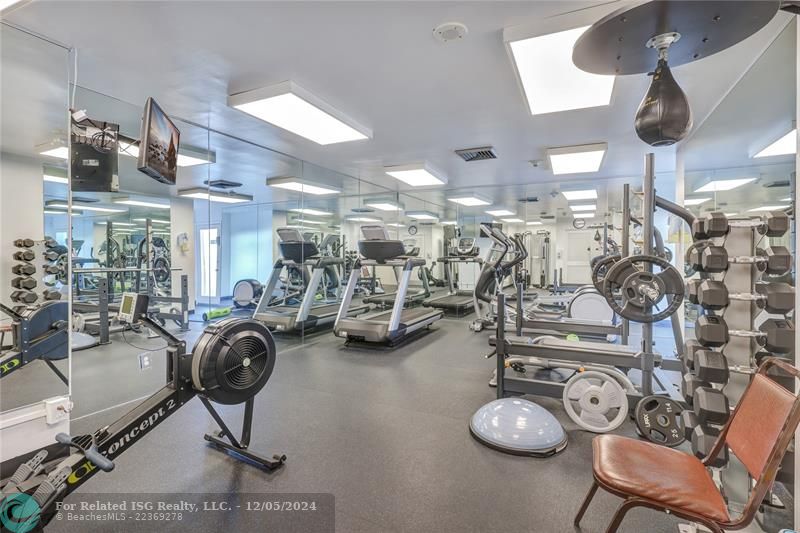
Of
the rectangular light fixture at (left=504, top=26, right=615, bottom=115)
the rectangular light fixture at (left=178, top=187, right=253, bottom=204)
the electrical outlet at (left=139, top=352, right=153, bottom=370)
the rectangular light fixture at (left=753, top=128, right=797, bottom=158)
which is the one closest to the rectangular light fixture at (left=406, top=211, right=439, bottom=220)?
the rectangular light fixture at (left=178, top=187, right=253, bottom=204)

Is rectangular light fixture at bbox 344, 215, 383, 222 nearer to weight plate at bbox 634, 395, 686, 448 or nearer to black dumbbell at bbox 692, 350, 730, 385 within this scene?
weight plate at bbox 634, 395, 686, 448

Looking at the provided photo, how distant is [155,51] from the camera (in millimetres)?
2604

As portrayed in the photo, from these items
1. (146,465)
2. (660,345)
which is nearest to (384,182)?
(660,345)

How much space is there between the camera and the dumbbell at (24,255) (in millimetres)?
2479

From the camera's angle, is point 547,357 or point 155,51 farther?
point 547,357

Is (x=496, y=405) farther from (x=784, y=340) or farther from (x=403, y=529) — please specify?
(x=784, y=340)

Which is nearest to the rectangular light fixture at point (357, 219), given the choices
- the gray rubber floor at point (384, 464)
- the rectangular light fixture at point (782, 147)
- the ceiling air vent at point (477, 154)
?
the ceiling air vent at point (477, 154)

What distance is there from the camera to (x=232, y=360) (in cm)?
203

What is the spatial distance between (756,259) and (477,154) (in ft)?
12.2

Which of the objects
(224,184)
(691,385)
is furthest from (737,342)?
(224,184)

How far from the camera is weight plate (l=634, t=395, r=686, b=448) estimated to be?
2.42 m

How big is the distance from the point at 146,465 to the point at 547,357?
3.02 meters

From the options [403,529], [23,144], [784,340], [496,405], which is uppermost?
[23,144]

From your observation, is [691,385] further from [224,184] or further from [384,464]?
[224,184]
